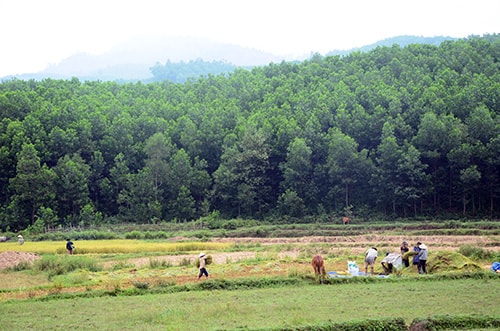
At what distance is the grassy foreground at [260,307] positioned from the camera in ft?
55.9

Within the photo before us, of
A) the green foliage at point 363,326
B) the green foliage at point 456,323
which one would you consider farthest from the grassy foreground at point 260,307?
the green foliage at point 456,323

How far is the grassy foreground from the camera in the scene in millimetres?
17047

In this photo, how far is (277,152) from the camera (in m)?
70.1

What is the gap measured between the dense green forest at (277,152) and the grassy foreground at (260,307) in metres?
38.9

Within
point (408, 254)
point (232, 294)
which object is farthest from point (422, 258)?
point (232, 294)

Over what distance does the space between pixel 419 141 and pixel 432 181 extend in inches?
179

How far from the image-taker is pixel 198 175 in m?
69.4

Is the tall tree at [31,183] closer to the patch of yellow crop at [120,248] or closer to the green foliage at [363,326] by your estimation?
the patch of yellow crop at [120,248]

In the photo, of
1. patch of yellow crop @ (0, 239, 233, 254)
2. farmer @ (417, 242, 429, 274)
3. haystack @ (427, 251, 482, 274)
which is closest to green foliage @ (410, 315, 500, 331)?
haystack @ (427, 251, 482, 274)

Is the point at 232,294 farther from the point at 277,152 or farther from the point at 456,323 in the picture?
the point at 277,152

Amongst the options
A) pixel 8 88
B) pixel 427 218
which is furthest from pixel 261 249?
pixel 8 88

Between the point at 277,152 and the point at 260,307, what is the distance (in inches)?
2028

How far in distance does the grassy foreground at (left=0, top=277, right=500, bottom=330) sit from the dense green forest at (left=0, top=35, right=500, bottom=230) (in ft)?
127

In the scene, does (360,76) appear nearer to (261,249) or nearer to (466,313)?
(261,249)
